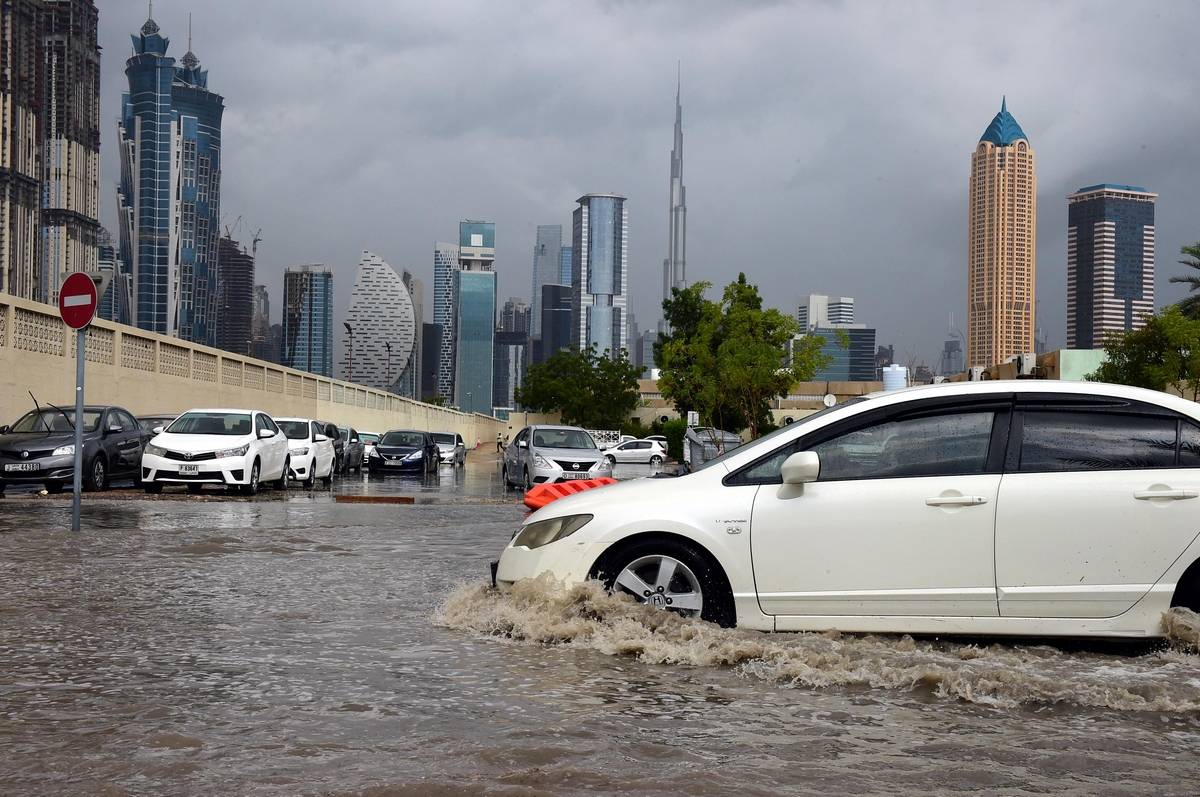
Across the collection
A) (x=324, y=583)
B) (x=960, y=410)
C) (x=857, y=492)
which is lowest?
(x=324, y=583)

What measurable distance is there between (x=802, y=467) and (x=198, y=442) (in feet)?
55.7

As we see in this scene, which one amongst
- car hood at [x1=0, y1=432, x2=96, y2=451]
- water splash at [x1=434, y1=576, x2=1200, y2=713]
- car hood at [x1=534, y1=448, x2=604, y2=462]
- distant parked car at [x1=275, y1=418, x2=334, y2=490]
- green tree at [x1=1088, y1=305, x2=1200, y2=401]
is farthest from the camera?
green tree at [x1=1088, y1=305, x2=1200, y2=401]

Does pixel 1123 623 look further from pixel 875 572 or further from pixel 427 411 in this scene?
pixel 427 411

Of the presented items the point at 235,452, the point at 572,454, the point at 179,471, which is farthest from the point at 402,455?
the point at 179,471

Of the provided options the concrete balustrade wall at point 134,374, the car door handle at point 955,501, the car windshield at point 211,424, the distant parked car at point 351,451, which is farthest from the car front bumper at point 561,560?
the distant parked car at point 351,451

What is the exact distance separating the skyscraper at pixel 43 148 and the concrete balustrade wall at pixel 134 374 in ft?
398

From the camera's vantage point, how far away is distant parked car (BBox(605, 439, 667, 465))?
62.9 m

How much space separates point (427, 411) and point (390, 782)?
88446 millimetres

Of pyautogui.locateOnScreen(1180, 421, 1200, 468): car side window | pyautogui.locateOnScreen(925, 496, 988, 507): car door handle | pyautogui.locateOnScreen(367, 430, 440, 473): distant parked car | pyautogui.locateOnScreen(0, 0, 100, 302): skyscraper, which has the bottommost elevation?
pyautogui.locateOnScreen(367, 430, 440, 473): distant parked car

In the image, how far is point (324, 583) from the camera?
9.51 metres

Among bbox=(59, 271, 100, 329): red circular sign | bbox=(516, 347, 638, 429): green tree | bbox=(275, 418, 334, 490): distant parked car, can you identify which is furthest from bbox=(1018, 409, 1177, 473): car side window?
bbox=(516, 347, 638, 429): green tree

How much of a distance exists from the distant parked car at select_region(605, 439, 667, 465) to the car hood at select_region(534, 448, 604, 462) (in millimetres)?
36331

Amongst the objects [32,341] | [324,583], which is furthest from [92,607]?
[32,341]

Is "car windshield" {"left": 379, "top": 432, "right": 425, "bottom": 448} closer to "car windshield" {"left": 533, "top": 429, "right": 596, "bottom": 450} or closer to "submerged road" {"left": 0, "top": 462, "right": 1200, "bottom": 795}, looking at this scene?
"car windshield" {"left": 533, "top": 429, "right": 596, "bottom": 450}
